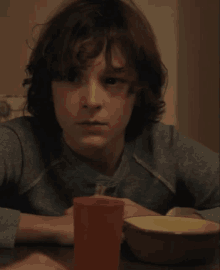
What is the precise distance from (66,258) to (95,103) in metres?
0.42

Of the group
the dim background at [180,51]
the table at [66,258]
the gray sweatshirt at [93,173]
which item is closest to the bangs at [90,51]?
the gray sweatshirt at [93,173]

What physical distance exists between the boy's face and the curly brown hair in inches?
1.3

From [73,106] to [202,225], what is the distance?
0.47 m

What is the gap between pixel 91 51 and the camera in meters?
0.87

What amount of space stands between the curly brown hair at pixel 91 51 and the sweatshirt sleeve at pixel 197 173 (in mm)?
161

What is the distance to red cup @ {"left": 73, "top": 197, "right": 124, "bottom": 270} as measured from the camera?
1.42 feet

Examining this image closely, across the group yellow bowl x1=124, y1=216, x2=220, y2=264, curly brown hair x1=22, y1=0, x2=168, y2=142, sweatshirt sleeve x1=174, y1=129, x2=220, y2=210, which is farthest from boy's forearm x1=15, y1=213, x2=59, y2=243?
sweatshirt sleeve x1=174, y1=129, x2=220, y2=210

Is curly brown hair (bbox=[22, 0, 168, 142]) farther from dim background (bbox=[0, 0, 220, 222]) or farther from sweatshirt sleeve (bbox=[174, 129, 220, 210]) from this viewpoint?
dim background (bbox=[0, 0, 220, 222])

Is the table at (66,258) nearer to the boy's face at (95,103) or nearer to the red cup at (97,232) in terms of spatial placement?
the red cup at (97,232)

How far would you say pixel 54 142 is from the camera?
106cm

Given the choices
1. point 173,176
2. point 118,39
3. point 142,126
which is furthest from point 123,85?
point 173,176

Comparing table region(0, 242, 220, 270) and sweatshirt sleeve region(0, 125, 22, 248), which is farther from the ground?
sweatshirt sleeve region(0, 125, 22, 248)

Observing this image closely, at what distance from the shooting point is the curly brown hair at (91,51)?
0.90 meters

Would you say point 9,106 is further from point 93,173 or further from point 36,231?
→ point 36,231
